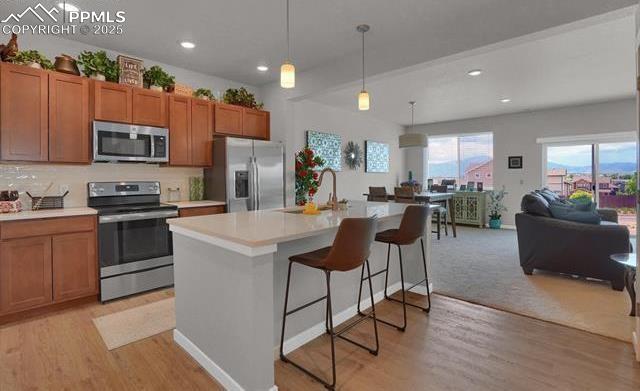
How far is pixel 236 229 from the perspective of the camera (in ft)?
6.17

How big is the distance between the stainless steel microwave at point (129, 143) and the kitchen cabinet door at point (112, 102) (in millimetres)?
77

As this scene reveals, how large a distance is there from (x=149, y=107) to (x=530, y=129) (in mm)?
7294

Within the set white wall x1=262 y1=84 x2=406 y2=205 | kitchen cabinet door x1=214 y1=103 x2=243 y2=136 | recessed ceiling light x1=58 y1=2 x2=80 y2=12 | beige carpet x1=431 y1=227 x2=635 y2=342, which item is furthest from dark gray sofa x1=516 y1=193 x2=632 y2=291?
recessed ceiling light x1=58 y1=2 x2=80 y2=12

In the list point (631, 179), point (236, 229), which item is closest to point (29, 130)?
point (236, 229)

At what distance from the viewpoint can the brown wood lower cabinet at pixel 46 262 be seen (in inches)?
104

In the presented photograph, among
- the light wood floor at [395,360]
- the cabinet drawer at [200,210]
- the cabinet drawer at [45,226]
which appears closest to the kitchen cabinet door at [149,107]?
the cabinet drawer at [200,210]

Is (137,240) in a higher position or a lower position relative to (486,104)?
lower

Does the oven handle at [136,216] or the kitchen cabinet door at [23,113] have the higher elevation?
the kitchen cabinet door at [23,113]

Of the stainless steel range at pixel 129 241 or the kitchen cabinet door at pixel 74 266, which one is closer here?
the kitchen cabinet door at pixel 74 266

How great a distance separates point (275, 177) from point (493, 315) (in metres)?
2.96

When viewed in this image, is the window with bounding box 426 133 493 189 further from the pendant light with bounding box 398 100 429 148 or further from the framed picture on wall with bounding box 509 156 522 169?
the pendant light with bounding box 398 100 429 148

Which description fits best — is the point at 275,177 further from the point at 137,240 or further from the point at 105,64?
the point at 105,64

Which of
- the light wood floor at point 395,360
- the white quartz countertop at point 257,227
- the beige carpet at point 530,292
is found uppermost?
the white quartz countertop at point 257,227

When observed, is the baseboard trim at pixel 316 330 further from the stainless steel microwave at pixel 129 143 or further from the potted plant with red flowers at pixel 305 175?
the stainless steel microwave at pixel 129 143
